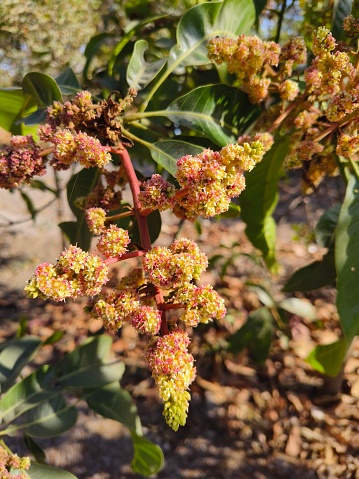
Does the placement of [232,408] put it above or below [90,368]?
below

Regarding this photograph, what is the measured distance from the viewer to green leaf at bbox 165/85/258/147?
2.66ft

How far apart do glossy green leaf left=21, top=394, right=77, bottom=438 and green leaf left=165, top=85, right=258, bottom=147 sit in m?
0.76

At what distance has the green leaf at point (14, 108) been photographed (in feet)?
2.86

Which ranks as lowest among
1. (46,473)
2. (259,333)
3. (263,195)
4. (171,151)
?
(259,333)

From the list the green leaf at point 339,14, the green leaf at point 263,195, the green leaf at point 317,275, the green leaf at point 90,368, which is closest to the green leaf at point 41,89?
the green leaf at point 263,195

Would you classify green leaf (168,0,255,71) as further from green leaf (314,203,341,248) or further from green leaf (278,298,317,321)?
green leaf (278,298,317,321)

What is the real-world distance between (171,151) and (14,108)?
37 cm

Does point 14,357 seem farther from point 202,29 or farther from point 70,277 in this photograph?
point 202,29

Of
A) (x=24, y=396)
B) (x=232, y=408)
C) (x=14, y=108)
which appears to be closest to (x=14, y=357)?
(x=24, y=396)


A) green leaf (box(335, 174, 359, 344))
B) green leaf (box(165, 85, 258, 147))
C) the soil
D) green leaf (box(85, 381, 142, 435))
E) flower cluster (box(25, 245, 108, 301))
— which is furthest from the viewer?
the soil

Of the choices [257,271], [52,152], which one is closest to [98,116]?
[52,152]

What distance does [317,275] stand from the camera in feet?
3.95

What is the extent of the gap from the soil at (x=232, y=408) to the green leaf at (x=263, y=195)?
26cm

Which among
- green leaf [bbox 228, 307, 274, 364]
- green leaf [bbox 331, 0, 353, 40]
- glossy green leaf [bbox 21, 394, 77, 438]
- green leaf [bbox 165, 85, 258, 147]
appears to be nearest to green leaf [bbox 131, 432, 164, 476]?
glossy green leaf [bbox 21, 394, 77, 438]
